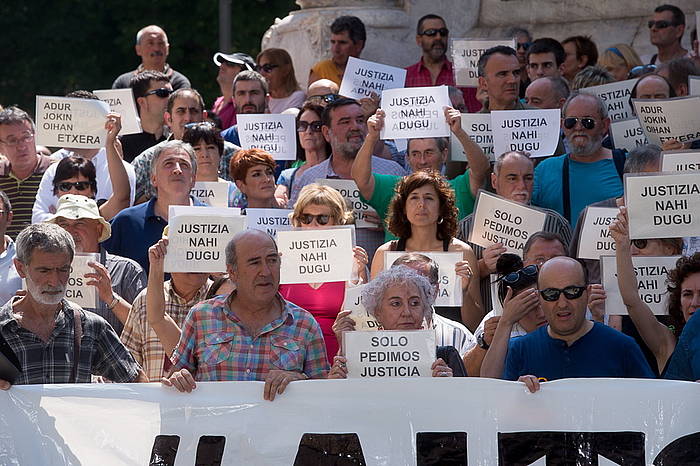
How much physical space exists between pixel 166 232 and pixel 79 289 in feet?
1.83

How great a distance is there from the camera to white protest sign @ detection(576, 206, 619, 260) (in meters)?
9.66

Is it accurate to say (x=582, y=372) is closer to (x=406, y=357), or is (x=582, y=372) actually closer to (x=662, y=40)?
(x=406, y=357)

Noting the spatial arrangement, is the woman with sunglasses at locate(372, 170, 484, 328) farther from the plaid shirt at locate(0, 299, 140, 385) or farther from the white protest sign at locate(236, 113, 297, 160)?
the white protest sign at locate(236, 113, 297, 160)

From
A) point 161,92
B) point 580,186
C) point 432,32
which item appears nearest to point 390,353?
point 580,186

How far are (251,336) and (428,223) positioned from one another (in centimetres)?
207

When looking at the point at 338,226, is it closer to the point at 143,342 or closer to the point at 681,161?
the point at 143,342

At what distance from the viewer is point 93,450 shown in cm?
809

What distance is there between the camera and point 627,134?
36.7 feet

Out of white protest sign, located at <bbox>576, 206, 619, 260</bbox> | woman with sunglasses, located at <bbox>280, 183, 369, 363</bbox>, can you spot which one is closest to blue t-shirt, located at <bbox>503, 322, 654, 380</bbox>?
white protest sign, located at <bbox>576, 206, 619, 260</bbox>

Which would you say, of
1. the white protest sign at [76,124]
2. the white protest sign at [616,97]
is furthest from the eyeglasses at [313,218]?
the white protest sign at [616,97]

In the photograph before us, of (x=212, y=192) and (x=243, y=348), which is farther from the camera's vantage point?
(x=212, y=192)

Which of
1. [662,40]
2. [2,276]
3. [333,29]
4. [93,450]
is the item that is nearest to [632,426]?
[93,450]

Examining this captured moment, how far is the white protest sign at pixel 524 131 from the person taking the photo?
1122 cm

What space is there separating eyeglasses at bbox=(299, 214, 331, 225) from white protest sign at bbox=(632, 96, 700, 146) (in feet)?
6.88
